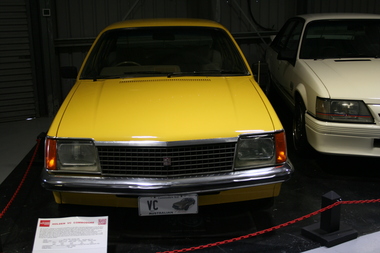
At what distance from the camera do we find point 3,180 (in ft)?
13.6

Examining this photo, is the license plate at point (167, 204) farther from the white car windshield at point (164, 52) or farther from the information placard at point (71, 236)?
the white car windshield at point (164, 52)

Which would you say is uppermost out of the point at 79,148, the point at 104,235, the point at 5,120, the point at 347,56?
the point at 347,56

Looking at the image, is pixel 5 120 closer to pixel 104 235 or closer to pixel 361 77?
pixel 104 235

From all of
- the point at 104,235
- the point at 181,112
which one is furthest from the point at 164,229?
the point at 181,112

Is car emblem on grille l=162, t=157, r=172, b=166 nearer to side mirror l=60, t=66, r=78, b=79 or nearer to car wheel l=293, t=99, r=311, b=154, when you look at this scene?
side mirror l=60, t=66, r=78, b=79

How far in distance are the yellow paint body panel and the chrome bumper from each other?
4.1 inches

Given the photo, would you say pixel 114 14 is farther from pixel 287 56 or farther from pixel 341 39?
pixel 341 39

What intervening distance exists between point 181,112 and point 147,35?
143cm

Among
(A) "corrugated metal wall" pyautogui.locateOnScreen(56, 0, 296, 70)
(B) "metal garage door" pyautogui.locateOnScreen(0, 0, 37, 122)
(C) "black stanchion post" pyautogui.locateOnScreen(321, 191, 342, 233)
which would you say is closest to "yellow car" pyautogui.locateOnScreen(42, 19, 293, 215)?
(C) "black stanchion post" pyautogui.locateOnScreen(321, 191, 342, 233)

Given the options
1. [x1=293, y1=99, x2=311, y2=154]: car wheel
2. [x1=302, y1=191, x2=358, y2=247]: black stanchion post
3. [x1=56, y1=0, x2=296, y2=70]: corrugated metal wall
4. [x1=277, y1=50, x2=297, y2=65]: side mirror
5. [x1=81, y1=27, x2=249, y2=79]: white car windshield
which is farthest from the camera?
[x1=56, y1=0, x2=296, y2=70]: corrugated metal wall

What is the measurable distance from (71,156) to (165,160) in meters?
0.63

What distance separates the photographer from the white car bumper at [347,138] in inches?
138

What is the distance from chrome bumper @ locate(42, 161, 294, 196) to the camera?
2.59 meters

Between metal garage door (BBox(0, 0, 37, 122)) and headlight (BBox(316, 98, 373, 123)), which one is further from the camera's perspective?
metal garage door (BBox(0, 0, 37, 122))
